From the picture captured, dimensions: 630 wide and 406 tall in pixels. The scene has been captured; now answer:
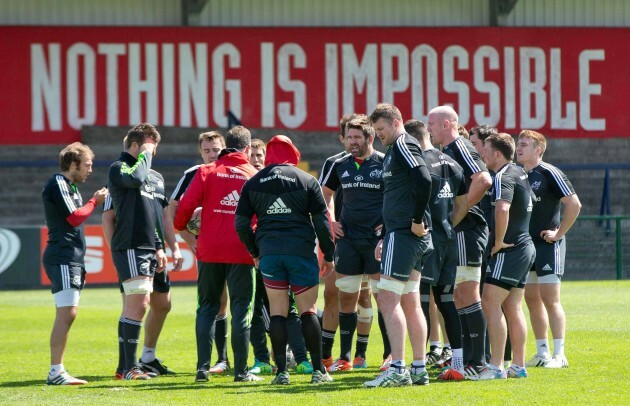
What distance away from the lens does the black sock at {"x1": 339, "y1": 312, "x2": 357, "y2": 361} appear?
10797 mm

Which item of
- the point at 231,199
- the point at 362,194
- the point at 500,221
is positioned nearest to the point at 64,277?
the point at 231,199

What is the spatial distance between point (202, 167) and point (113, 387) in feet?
6.73

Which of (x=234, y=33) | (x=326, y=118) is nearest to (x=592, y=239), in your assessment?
(x=326, y=118)

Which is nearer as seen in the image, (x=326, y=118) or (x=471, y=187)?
(x=471, y=187)

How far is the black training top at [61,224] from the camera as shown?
10055 mm

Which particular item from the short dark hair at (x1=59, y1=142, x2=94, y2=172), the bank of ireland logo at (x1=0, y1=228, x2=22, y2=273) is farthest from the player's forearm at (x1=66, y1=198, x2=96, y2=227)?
the bank of ireland logo at (x1=0, y1=228, x2=22, y2=273)

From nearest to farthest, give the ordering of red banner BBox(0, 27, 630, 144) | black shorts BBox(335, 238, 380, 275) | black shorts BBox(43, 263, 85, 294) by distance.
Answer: black shorts BBox(43, 263, 85, 294) < black shorts BBox(335, 238, 380, 275) < red banner BBox(0, 27, 630, 144)

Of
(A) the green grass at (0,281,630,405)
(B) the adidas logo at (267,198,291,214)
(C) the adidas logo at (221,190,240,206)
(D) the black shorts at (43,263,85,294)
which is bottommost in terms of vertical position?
(A) the green grass at (0,281,630,405)

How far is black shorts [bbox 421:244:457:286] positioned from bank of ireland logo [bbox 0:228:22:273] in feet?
48.7

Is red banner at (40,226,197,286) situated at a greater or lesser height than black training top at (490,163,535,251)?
lesser

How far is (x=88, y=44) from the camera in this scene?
95.5ft

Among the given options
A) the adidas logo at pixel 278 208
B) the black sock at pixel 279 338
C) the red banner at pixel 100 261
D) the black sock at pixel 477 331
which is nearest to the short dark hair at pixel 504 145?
the black sock at pixel 477 331

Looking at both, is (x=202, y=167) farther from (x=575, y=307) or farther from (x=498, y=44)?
(x=498, y=44)

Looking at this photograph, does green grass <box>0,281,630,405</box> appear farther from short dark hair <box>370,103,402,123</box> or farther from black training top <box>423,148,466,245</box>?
short dark hair <box>370,103,402,123</box>
